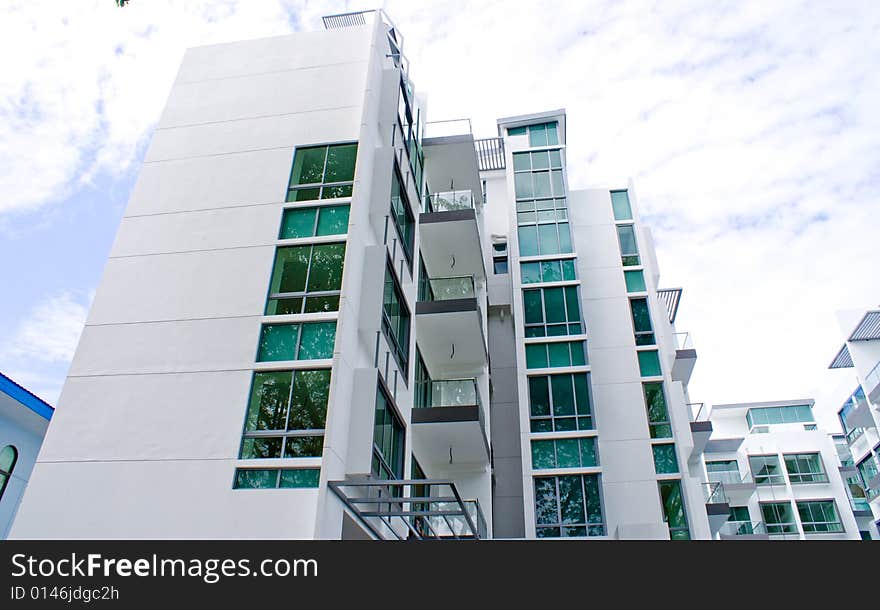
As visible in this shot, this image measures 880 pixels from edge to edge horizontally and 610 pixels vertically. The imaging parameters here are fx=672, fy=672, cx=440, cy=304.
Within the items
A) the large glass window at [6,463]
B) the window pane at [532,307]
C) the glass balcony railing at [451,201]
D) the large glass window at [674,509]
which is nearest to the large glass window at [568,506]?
the large glass window at [674,509]

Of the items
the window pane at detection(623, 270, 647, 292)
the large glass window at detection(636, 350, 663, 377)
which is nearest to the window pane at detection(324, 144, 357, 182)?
the large glass window at detection(636, 350, 663, 377)

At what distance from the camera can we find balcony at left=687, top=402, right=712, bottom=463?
2505 cm

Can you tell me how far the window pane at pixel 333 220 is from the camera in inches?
513

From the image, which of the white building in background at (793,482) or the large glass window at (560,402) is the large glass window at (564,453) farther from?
the white building in background at (793,482)

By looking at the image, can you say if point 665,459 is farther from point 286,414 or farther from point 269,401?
point 269,401

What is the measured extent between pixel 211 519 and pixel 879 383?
133 feet

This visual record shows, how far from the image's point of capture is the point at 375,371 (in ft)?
39.2

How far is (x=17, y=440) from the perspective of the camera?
1428 centimetres

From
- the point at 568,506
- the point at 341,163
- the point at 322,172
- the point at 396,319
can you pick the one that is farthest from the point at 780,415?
the point at 322,172

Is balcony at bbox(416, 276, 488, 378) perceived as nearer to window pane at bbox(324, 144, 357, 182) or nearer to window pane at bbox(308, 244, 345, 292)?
window pane at bbox(324, 144, 357, 182)

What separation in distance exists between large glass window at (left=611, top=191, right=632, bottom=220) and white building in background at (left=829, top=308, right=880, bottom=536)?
19.6 m

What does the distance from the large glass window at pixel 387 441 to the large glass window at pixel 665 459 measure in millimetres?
11473
